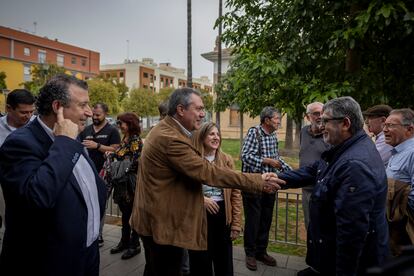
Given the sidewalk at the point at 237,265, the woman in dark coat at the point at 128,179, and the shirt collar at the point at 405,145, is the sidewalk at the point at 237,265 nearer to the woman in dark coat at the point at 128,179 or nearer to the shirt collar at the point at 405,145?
the woman in dark coat at the point at 128,179

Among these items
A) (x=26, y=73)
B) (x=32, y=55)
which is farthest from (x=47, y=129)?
(x=32, y=55)

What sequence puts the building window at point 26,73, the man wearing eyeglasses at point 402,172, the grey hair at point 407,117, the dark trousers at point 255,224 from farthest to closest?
the building window at point 26,73, the dark trousers at point 255,224, the grey hair at point 407,117, the man wearing eyeglasses at point 402,172

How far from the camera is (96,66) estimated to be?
68.7 meters

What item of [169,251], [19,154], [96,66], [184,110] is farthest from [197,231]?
[96,66]

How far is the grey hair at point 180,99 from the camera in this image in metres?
2.62

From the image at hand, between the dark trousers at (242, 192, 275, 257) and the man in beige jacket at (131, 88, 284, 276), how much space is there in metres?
1.66

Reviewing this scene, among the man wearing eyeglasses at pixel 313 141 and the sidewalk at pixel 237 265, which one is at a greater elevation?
the man wearing eyeglasses at pixel 313 141

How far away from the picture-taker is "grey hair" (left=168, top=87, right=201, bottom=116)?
2625 mm

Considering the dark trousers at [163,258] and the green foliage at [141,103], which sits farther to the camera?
the green foliage at [141,103]

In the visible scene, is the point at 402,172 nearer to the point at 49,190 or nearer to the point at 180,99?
the point at 180,99

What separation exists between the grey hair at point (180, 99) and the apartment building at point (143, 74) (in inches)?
2595

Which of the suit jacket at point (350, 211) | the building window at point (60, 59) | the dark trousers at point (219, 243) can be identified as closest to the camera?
the suit jacket at point (350, 211)

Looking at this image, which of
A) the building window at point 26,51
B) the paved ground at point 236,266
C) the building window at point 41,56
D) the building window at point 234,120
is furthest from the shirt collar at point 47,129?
the building window at point 41,56

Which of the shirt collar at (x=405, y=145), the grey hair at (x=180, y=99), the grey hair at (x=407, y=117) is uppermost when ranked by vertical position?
the grey hair at (x=180, y=99)
